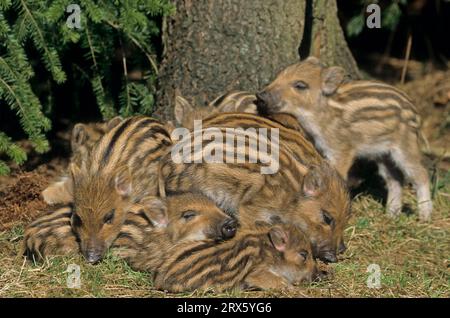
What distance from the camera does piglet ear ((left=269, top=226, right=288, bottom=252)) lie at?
4926 millimetres

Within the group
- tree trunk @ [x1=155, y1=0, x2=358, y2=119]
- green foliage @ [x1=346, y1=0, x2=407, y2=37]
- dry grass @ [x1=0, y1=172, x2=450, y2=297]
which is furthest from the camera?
green foliage @ [x1=346, y1=0, x2=407, y2=37]

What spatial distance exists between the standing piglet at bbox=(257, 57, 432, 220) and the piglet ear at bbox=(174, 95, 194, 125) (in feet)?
1.75

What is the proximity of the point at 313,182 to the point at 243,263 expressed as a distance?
840mm

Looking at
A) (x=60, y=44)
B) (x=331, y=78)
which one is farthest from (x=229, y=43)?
(x=60, y=44)

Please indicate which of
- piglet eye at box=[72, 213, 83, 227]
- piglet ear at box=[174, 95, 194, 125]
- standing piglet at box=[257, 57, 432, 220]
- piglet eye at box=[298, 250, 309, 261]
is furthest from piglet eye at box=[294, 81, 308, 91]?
piglet eye at box=[72, 213, 83, 227]

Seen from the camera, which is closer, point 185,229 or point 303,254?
point 303,254

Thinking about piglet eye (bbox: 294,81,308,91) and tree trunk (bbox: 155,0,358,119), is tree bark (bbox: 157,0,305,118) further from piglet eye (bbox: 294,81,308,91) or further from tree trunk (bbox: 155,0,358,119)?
piglet eye (bbox: 294,81,308,91)

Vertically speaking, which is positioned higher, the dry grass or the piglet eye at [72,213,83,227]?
the piglet eye at [72,213,83,227]

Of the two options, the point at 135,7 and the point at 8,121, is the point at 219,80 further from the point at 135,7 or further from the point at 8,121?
the point at 8,121

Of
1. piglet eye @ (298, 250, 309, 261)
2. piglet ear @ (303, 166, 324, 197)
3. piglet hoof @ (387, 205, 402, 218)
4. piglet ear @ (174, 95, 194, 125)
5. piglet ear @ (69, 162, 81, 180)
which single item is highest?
piglet ear @ (174, 95, 194, 125)

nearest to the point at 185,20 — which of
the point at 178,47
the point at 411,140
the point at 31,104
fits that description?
the point at 178,47

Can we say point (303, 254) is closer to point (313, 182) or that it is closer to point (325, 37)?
point (313, 182)

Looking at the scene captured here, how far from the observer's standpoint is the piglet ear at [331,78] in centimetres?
626

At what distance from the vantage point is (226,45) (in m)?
6.37
